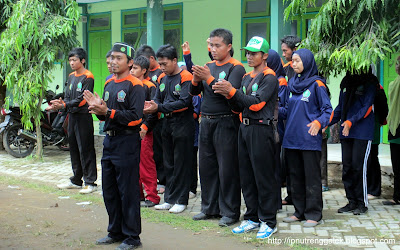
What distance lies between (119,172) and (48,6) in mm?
6608

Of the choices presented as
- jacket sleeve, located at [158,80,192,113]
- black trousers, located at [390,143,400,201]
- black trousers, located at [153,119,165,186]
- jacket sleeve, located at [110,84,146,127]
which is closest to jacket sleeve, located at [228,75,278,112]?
jacket sleeve, located at [110,84,146,127]

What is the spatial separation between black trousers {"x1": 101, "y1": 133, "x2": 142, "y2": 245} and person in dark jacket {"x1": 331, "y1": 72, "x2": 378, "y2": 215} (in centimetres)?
275

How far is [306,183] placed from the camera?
19.9ft

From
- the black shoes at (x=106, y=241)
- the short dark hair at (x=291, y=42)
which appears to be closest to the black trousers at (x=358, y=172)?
the short dark hair at (x=291, y=42)

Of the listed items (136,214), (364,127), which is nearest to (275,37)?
(364,127)

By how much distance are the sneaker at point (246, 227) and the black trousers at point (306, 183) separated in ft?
2.06

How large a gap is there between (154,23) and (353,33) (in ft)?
21.6

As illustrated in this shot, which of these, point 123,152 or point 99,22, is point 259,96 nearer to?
point 123,152

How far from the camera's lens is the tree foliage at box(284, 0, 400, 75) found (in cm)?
578

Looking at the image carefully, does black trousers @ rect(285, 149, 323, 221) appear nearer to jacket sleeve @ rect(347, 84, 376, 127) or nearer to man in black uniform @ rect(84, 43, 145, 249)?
jacket sleeve @ rect(347, 84, 376, 127)

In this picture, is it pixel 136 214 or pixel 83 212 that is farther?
pixel 83 212

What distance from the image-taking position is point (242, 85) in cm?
593

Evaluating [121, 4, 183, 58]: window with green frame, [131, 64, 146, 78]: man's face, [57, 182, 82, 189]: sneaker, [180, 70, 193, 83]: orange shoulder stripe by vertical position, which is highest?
[121, 4, 183, 58]: window with green frame

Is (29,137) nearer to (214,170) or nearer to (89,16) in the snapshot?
(89,16)
